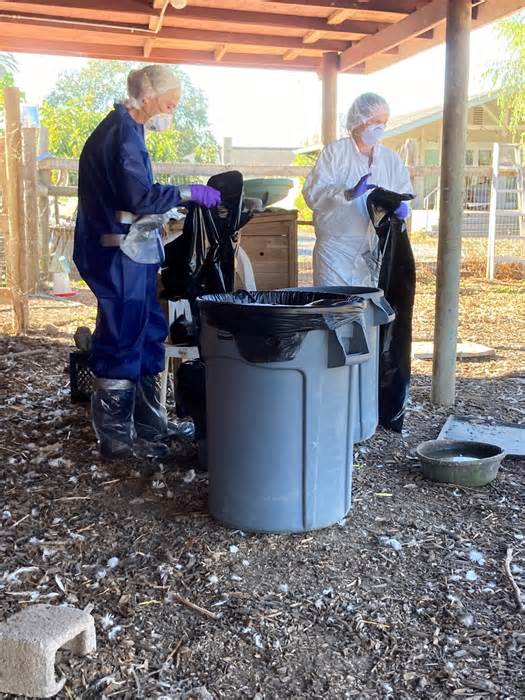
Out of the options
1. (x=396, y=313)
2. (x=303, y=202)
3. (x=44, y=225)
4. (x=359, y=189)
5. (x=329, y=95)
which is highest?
(x=329, y=95)

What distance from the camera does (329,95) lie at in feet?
21.6

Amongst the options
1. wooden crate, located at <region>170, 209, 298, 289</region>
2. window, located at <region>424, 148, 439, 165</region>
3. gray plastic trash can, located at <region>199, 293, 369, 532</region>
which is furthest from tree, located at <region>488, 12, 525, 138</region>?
gray plastic trash can, located at <region>199, 293, 369, 532</region>

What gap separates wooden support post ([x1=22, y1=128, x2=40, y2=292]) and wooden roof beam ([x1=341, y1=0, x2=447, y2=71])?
10.3ft

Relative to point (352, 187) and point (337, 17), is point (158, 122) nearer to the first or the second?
point (352, 187)

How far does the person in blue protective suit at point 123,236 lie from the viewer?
3291mm

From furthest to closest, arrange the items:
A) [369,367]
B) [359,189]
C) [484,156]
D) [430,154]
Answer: [430,154] → [484,156] → [359,189] → [369,367]

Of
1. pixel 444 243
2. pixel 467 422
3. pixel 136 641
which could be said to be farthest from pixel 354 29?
pixel 136 641

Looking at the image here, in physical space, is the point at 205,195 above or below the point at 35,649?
above

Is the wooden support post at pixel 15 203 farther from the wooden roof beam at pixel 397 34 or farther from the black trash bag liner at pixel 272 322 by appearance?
the black trash bag liner at pixel 272 322

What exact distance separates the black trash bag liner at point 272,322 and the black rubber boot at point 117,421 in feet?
3.48

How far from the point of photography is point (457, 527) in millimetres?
2963

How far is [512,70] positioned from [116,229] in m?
13.9

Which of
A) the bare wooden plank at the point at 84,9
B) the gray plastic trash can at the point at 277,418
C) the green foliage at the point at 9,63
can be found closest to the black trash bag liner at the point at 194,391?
the gray plastic trash can at the point at 277,418

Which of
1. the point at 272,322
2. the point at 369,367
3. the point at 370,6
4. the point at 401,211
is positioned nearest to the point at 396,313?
the point at 369,367
